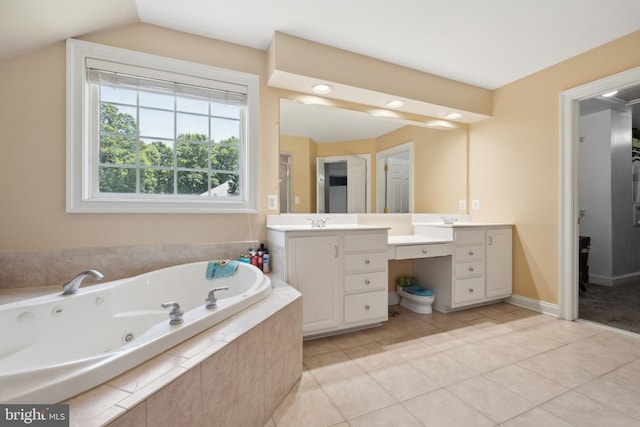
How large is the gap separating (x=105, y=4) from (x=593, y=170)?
5.54 metres

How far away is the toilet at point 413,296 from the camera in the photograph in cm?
266

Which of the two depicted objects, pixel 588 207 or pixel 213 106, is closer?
pixel 213 106

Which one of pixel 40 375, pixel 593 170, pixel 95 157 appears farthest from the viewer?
pixel 593 170

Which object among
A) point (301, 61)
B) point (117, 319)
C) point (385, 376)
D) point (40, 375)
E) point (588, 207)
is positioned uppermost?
point (301, 61)

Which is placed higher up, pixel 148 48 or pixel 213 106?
pixel 148 48

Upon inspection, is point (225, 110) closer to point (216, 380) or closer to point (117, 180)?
point (117, 180)

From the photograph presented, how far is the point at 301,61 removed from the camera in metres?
2.19

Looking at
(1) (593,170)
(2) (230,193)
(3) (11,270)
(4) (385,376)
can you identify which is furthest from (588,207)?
(3) (11,270)

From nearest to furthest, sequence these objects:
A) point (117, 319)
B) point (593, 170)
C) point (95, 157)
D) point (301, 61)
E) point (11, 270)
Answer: point (117, 319) < point (11, 270) < point (95, 157) < point (301, 61) < point (593, 170)

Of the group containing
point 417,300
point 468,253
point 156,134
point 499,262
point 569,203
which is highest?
point 156,134

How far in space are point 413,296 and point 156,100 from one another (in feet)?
9.24

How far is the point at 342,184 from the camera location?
268cm

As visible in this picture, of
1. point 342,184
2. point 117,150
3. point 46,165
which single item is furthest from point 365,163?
point 46,165

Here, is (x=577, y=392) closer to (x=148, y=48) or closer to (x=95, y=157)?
(x=95, y=157)
